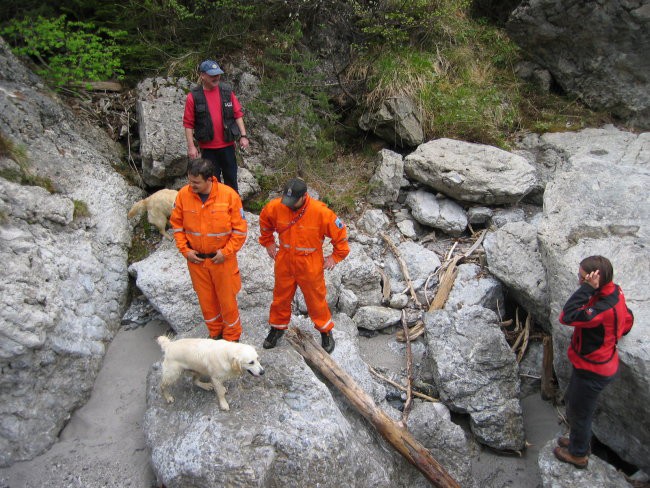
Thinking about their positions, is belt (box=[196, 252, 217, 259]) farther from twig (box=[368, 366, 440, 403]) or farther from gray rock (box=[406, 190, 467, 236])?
gray rock (box=[406, 190, 467, 236])

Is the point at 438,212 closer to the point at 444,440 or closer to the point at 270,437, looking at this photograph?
the point at 444,440

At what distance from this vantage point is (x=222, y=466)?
145 inches

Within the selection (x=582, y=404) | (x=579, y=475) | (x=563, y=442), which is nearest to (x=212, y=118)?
(x=582, y=404)

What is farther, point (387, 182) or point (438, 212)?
point (387, 182)

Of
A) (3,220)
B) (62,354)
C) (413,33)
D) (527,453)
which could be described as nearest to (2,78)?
(3,220)

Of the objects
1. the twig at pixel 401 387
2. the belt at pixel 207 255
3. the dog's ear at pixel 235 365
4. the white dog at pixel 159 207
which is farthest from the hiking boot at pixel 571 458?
the white dog at pixel 159 207

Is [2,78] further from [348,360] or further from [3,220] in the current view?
[348,360]

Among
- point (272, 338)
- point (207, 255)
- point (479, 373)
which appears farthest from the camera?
point (479, 373)

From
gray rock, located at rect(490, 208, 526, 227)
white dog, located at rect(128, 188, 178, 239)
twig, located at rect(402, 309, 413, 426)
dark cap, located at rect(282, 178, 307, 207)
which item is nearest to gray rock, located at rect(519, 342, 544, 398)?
twig, located at rect(402, 309, 413, 426)

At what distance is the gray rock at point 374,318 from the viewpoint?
19.1ft

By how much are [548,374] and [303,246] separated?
333cm

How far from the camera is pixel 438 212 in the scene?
7102 mm

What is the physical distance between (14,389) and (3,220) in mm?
1688

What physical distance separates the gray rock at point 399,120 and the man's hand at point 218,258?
472 centimetres
